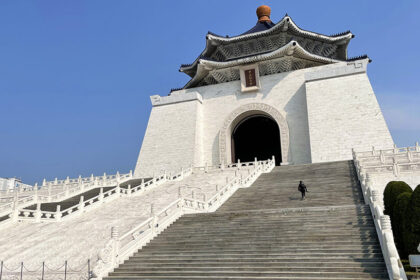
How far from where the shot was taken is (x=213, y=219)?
34.7 ft

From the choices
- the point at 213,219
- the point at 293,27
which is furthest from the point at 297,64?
the point at 213,219

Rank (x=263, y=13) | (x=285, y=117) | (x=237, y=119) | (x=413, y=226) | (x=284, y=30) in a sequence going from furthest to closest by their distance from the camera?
(x=263, y=13)
(x=237, y=119)
(x=284, y=30)
(x=285, y=117)
(x=413, y=226)

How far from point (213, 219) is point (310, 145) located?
14581 millimetres

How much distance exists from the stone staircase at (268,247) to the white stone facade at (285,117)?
11560 mm

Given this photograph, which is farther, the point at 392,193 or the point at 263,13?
the point at 263,13

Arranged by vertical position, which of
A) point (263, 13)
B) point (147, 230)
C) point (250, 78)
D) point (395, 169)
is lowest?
point (147, 230)

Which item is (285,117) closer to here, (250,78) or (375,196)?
(250,78)

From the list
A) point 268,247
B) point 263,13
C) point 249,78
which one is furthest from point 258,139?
point 268,247

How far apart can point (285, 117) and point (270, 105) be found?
145 cm

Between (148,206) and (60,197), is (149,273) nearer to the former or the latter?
(148,206)

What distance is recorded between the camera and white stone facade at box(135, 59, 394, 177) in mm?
22766

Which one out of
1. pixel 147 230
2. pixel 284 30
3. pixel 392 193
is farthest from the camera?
pixel 284 30

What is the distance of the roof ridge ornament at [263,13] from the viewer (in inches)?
1298

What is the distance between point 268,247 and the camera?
8.12 meters
